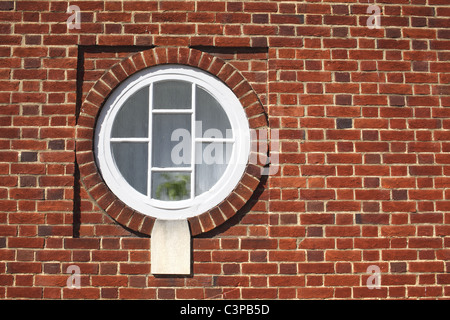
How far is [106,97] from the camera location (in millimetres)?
3127

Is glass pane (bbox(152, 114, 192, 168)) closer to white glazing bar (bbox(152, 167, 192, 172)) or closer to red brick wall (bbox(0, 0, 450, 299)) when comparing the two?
white glazing bar (bbox(152, 167, 192, 172))

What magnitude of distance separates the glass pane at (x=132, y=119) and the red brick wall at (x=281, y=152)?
315 millimetres

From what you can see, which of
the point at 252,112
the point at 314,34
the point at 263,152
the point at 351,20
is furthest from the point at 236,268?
the point at 351,20

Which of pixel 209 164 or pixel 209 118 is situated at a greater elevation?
pixel 209 118

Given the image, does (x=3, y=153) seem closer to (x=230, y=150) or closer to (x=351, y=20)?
(x=230, y=150)

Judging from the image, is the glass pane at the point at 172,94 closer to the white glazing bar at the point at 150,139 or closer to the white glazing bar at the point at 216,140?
the white glazing bar at the point at 150,139

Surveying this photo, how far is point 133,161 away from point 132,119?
0.32m

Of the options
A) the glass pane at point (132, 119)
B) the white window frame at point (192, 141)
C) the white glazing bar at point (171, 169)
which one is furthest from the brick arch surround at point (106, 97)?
the white glazing bar at point (171, 169)

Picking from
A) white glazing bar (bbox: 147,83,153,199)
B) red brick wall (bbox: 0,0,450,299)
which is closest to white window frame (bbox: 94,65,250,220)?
white glazing bar (bbox: 147,83,153,199)

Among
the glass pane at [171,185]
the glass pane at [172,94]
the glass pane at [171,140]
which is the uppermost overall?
the glass pane at [172,94]

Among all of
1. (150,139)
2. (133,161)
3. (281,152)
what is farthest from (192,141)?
(281,152)

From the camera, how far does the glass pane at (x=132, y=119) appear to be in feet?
10.4

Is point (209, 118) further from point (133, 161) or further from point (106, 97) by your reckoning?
point (106, 97)
